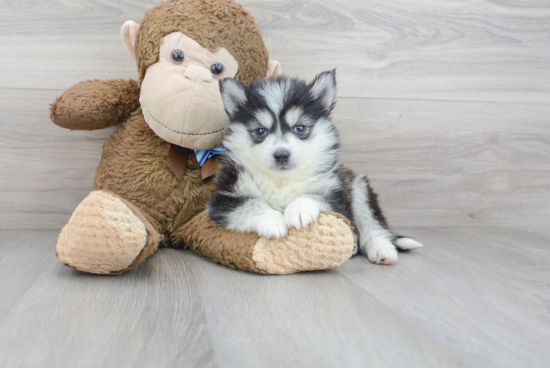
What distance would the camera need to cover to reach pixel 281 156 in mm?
1548

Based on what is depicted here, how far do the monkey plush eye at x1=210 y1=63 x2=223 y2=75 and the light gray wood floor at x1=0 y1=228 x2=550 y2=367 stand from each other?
737 mm

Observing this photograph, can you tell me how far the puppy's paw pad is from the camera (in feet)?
5.88

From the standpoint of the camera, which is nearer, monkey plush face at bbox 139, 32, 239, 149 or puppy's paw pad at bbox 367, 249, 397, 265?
monkey plush face at bbox 139, 32, 239, 149

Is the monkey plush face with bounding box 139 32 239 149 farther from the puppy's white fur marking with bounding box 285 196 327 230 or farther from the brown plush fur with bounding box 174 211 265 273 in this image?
the puppy's white fur marking with bounding box 285 196 327 230

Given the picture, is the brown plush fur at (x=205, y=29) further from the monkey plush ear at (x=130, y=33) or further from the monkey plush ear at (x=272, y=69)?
the monkey plush ear at (x=272, y=69)

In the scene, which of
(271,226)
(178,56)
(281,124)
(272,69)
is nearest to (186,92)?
(178,56)

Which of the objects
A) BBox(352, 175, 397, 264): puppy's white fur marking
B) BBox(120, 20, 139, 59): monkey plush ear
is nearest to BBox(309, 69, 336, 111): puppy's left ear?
BBox(352, 175, 397, 264): puppy's white fur marking

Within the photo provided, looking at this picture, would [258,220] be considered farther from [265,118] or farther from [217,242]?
[265,118]

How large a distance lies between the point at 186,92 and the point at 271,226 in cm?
60

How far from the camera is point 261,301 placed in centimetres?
129

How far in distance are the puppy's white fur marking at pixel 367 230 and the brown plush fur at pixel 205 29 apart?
0.67 metres

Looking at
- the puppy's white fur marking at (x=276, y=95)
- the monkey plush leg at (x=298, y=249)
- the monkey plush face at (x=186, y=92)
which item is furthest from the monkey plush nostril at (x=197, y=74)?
the monkey plush leg at (x=298, y=249)

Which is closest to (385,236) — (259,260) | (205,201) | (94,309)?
(259,260)

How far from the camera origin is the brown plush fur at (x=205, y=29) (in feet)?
5.79
